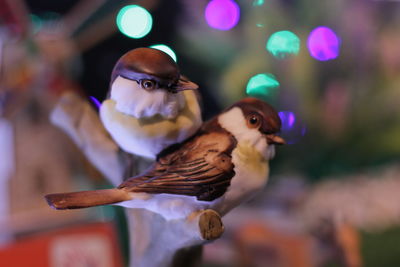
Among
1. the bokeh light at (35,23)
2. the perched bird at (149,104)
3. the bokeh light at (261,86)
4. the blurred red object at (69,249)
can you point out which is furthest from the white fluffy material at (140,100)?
the bokeh light at (35,23)

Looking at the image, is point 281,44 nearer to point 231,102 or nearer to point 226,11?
point 226,11

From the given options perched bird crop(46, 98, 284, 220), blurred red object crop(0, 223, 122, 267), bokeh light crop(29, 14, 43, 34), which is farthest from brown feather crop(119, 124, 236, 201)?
bokeh light crop(29, 14, 43, 34)

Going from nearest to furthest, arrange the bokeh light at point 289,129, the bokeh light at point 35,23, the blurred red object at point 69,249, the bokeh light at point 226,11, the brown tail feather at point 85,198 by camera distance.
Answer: the brown tail feather at point 85,198
the bokeh light at point 289,129
the bokeh light at point 226,11
the blurred red object at point 69,249
the bokeh light at point 35,23

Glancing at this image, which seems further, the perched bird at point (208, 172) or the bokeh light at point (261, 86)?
the bokeh light at point (261, 86)

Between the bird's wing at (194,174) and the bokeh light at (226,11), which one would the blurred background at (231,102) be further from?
the bird's wing at (194,174)

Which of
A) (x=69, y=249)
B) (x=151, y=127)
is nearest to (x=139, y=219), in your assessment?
(x=151, y=127)

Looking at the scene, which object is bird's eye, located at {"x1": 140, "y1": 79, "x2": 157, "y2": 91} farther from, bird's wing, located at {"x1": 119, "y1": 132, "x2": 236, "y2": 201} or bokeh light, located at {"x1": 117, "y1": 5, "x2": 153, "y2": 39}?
bokeh light, located at {"x1": 117, "y1": 5, "x2": 153, "y2": 39}

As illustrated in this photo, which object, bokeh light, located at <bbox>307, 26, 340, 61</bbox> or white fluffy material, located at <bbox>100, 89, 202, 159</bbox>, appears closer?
white fluffy material, located at <bbox>100, 89, 202, 159</bbox>
